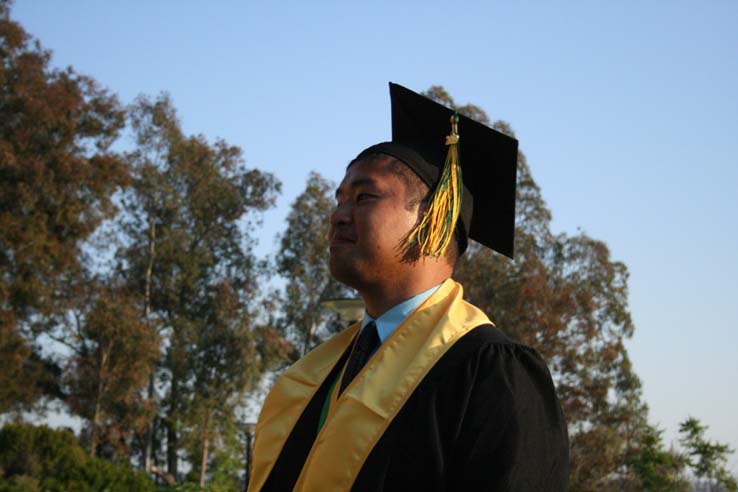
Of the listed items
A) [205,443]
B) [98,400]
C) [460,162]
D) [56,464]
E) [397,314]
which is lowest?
[397,314]

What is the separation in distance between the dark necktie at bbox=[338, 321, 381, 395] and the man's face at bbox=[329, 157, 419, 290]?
15cm

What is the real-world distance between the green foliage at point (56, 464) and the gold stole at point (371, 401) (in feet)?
34.7

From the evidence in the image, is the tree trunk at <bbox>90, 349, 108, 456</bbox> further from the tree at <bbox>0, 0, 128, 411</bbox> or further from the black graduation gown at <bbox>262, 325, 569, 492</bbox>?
the black graduation gown at <bbox>262, 325, 569, 492</bbox>

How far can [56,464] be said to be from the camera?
1354 cm

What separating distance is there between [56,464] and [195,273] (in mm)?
16456

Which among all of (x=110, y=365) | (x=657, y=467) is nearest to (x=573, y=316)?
(x=657, y=467)

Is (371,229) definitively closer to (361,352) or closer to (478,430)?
(361,352)

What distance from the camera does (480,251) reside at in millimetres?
28188

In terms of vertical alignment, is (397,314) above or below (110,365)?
below

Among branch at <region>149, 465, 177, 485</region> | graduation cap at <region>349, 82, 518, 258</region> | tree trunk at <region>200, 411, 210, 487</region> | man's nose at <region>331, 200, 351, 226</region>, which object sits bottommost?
man's nose at <region>331, 200, 351, 226</region>

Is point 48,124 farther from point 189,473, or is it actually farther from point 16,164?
point 189,473

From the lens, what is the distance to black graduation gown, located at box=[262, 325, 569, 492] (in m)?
2.34

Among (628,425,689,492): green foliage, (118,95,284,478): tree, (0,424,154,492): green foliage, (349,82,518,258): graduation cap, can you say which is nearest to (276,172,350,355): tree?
(118,95,284,478): tree

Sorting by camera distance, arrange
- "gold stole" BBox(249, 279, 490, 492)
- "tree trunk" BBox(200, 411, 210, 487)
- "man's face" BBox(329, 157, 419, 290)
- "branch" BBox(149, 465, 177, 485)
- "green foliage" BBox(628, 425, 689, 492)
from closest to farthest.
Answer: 1. "gold stole" BBox(249, 279, 490, 492)
2. "man's face" BBox(329, 157, 419, 290)
3. "green foliage" BBox(628, 425, 689, 492)
4. "branch" BBox(149, 465, 177, 485)
5. "tree trunk" BBox(200, 411, 210, 487)
